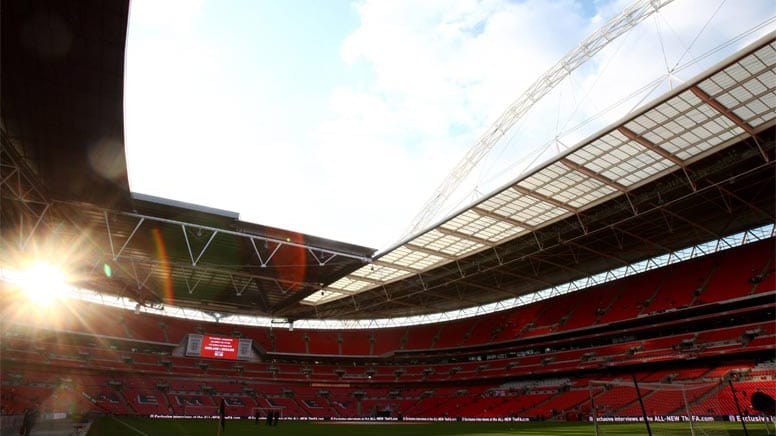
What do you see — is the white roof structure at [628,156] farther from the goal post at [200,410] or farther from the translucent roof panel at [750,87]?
the goal post at [200,410]

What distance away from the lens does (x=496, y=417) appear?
42.7 meters

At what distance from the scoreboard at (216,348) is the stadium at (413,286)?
0.23 meters

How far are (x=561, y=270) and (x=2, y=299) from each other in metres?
55.8

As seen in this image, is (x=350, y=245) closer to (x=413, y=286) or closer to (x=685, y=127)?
(x=413, y=286)

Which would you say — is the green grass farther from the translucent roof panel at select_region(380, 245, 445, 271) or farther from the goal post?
the goal post

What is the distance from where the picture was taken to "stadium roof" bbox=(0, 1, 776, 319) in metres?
15.3

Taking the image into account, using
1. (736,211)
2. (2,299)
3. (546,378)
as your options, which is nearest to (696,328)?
(736,211)

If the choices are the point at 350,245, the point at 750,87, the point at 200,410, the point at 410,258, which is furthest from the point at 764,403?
the point at 200,410

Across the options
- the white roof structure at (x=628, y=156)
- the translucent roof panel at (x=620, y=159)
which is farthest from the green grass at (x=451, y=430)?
the translucent roof panel at (x=620, y=159)

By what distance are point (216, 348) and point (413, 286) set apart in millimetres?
24170

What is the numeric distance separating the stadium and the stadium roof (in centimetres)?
13

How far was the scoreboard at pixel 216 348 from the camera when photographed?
163 ft

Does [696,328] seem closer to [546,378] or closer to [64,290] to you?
[546,378]

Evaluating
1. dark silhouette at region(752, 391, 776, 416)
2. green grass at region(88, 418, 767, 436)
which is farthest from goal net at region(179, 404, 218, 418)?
dark silhouette at region(752, 391, 776, 416)
